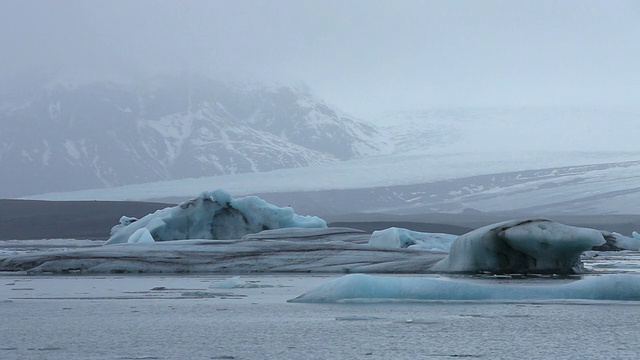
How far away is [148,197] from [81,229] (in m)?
6.33

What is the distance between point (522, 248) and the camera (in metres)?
10.0

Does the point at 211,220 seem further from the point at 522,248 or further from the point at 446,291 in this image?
the point at 446,291

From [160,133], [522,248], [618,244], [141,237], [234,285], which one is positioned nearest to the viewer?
Result: [234,285]

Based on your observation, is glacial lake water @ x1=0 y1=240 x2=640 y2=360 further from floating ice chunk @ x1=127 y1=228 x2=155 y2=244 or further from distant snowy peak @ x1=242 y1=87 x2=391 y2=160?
distant snowy peak @ x1=242 y1=87 x2=391 y2=160

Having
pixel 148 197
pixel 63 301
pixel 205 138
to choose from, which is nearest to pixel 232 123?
pixel 205 138

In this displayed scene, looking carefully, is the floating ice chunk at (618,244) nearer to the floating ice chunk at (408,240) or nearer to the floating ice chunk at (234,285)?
the floating ice chunk at (408,240)

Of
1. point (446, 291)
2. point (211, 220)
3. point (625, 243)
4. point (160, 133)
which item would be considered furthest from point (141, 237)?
point (160, 133)

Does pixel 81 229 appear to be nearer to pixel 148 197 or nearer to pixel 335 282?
pixel 148 197

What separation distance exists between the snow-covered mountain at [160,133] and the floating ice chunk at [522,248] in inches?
2294

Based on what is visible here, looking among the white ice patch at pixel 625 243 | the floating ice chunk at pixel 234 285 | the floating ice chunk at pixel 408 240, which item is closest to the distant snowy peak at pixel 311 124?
the white ice patch at pixel 625 243

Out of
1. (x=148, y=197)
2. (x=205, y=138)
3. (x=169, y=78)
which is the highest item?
(x=169, y=78)

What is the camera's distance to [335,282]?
223 inches

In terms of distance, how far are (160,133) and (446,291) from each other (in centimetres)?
7220

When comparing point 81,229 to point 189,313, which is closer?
point 189,313
